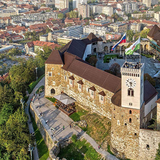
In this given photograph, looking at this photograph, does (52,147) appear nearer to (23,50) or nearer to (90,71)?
(90,71)

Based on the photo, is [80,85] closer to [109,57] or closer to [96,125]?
[96,125]

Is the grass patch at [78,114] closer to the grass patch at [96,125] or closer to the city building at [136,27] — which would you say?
the grass patch at [96,125]

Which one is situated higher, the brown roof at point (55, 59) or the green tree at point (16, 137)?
the brown roof at point (55, 59)

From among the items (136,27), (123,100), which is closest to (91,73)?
(123,100)

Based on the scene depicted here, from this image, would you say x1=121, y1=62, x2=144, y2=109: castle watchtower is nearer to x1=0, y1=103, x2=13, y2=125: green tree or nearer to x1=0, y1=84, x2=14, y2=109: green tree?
x1=0, y1=103, x2=13, y2=125: green tree

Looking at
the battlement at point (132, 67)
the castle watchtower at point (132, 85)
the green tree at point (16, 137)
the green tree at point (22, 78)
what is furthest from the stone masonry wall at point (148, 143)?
the green tree at point (22, 78)

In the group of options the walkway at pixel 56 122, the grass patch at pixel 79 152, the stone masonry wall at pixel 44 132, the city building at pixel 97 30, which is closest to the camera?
the grass patch at pixel 79 152

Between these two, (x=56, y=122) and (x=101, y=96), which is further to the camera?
(x=56, y=122)

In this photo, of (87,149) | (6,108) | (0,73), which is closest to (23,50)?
(0,73)
